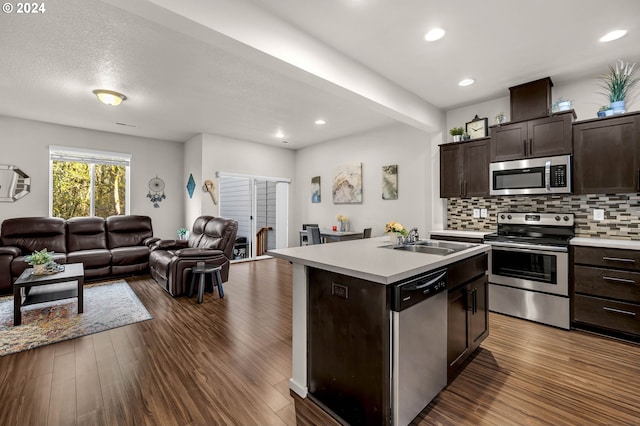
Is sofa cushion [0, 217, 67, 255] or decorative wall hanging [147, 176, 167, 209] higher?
decorative wall hanging [147, 176, 167, 209]

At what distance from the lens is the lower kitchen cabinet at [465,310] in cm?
194

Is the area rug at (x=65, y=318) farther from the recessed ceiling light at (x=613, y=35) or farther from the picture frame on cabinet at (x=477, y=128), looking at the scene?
the recessed ceiling light at (x=613, y=35)

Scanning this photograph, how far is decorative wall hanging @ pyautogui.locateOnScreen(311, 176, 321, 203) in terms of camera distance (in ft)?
22.6

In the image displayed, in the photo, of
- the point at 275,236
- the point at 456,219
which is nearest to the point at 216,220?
the point at 275,236

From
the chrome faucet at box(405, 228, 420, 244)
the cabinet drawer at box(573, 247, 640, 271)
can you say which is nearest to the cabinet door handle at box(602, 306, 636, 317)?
the cabinet drawer at box(573, 247, 640, 271)

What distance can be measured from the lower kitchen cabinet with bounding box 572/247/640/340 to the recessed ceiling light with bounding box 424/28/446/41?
2.50 m

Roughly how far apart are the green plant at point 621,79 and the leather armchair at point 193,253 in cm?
490

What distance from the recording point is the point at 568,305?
9.48 ft

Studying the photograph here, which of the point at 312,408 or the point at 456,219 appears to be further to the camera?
the point at 456,219

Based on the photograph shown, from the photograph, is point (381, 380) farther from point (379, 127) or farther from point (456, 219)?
point (379, 127)

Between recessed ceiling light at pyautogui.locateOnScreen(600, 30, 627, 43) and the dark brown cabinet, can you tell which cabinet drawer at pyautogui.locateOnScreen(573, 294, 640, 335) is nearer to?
the dark brown cabinet

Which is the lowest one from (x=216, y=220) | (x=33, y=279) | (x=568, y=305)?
(x=568, y=305)

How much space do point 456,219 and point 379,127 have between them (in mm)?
2272

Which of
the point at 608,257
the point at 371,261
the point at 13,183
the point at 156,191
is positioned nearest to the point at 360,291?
the point at 371,261
